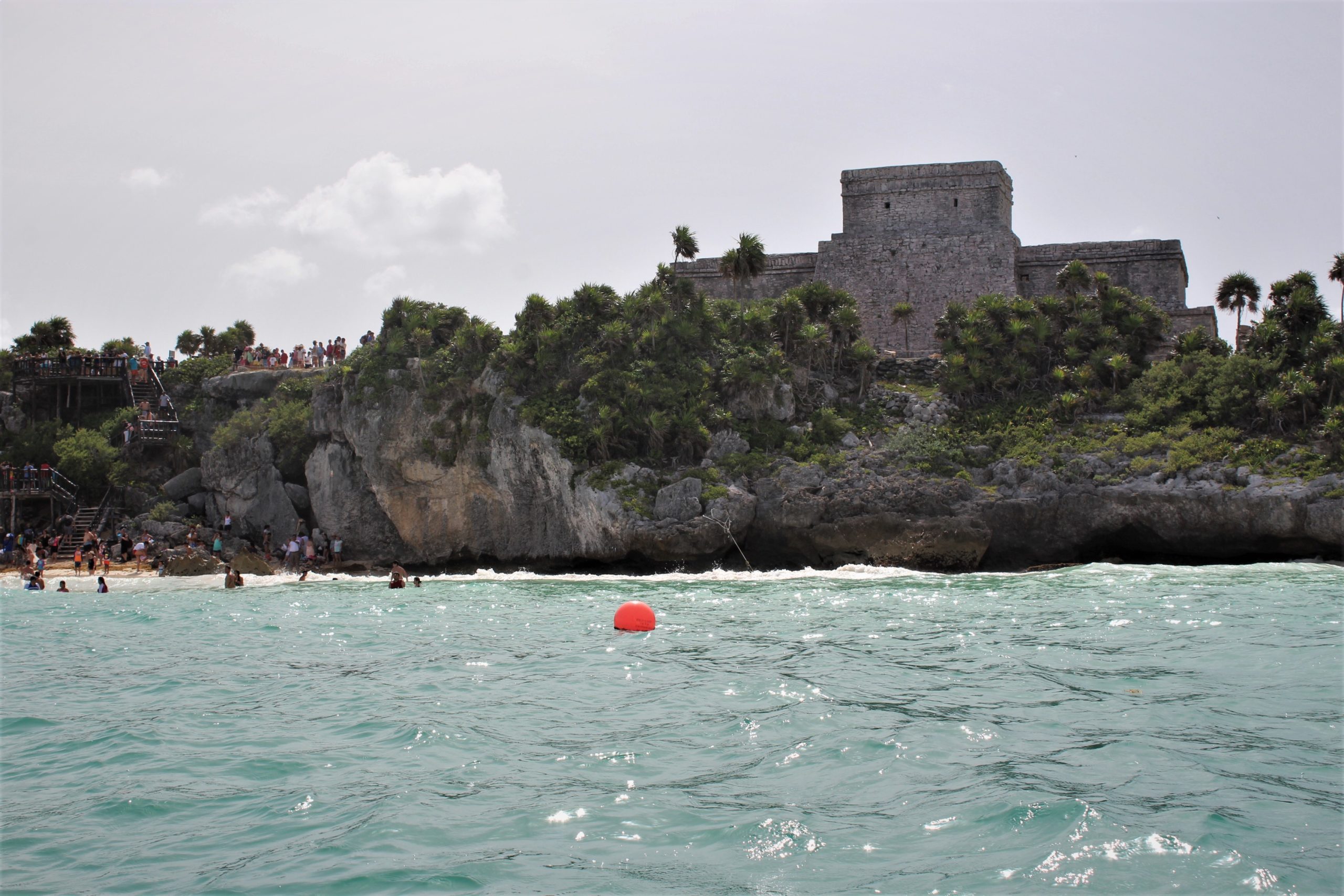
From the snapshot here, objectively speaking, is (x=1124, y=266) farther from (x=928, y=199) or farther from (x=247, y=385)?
(x=247, y=385)

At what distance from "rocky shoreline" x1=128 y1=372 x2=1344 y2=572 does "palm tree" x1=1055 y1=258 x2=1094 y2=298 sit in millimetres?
7508

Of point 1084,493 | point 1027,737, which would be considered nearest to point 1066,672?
point 1027,737

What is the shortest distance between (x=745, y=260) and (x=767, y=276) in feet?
24.7

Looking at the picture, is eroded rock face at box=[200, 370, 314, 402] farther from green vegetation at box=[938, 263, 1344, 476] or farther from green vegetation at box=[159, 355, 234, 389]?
green vegetation at box=[938, 263, 1344, 476]

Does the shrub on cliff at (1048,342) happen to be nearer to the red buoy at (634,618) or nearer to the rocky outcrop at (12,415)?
the red buoy at (634,618)

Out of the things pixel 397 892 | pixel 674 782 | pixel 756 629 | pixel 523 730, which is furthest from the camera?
pixel 756 629

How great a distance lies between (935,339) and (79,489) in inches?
1361

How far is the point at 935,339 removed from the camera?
42281 mm

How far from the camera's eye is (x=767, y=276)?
47219 mm

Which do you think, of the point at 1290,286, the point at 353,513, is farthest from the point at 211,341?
the point at 1290,286

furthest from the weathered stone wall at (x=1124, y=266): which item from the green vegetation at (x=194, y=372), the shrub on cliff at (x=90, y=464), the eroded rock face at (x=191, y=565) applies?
the shrub on cliff at (x=90, y=464)

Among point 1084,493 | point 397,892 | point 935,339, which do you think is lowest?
point 397,892

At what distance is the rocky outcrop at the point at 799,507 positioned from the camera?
28.9 meters

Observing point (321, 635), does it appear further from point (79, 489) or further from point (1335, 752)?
point (79, 489)
